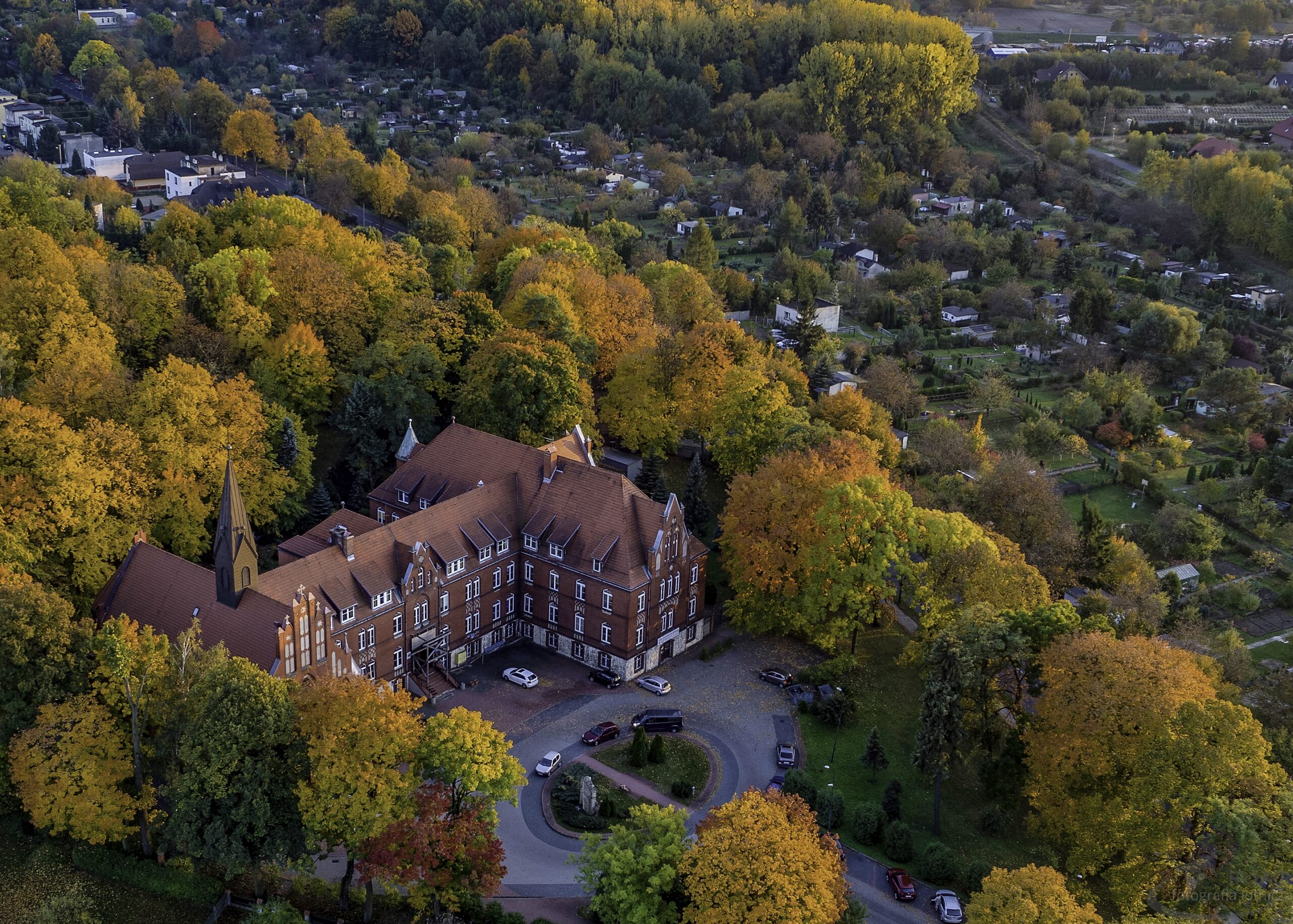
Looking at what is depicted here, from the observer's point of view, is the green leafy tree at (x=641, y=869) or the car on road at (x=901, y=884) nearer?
the green leafy tree at (x=641, y=869)

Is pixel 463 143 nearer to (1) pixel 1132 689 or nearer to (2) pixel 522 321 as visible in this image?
(2) pixel 522 321

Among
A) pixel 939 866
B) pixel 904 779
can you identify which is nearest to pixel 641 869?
pixel 939 866

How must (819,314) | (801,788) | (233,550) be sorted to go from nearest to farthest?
(233,550), (801,788), (819,314)

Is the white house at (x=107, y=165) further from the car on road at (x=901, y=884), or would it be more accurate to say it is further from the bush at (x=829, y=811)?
the car on road at (x=901, y=884)

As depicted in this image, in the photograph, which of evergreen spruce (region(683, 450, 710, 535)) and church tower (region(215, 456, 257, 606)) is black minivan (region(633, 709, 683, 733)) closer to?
evergreen spruce (region(683, 450, 710, 535))

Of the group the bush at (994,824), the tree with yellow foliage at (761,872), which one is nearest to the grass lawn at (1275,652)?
the bush at (994,824)

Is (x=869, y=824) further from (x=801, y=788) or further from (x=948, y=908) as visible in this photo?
(x=948, y=908)
